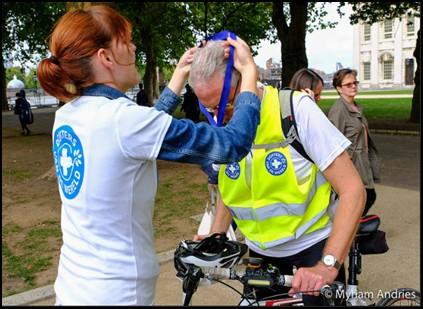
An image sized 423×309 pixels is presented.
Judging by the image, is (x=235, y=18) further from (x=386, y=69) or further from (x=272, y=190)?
(x=386, y=69)

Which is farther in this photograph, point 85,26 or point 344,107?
point 344,107

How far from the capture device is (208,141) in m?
1.50

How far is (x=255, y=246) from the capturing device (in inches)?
87.0

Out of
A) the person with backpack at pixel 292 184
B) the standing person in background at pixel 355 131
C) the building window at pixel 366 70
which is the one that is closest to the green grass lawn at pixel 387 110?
the standing person in background at pixel 355 131

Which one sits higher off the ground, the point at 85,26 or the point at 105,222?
the point at 85,26

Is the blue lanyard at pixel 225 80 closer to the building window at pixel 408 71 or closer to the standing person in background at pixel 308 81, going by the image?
the standing person in background at pixel 308 81

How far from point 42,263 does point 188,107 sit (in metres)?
13.1

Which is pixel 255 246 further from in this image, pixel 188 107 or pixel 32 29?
pixel 32 29

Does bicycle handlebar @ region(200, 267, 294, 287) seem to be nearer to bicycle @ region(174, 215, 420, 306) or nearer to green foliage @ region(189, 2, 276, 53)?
bicycle @ region(174, 215, 420, 306)

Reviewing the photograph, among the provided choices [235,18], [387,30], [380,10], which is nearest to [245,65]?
[380,10]

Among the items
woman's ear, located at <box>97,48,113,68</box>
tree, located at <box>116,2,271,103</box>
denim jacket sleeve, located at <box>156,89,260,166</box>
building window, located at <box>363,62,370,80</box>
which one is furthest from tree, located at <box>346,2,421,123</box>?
building window, located at <box>363,62,370,80</box>

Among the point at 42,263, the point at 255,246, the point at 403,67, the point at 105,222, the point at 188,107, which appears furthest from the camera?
the point at 403,67

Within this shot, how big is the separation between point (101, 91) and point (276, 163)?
74cm

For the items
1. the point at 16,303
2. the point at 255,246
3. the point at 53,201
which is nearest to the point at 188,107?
the point at 53,201
